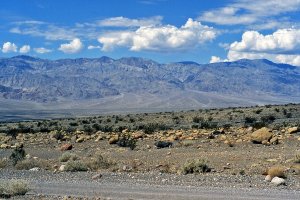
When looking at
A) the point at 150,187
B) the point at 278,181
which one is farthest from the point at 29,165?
the point at 278,181

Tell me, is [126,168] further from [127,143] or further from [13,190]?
[127,143]

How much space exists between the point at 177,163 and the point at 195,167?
312 centimetres

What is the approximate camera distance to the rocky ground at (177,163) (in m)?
18.7

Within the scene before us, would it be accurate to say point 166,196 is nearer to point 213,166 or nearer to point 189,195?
point 189,195

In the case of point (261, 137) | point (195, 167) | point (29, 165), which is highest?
point (261, 137)

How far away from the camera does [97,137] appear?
138 ft

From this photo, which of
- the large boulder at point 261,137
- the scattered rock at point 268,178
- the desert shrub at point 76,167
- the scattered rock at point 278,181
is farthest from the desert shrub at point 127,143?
the scattered rock at point 278,181

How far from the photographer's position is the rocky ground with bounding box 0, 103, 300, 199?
18703mm

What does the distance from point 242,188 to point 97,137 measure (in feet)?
86.4

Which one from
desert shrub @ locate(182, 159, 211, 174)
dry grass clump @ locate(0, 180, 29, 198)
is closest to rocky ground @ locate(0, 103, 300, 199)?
desert shrub @ locate(182, 159, 211, 174)

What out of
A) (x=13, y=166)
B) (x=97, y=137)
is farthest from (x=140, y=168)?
(x=97, y=137)

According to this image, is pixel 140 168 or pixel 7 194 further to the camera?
pixel 140 168

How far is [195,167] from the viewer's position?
21.2 metres

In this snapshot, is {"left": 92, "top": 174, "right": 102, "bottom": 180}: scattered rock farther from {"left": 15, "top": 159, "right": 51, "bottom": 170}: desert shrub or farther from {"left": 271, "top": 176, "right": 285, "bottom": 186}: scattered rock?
{"left": 271, "top": 176, "right": 285, "bottom": 186}: scattered rock
